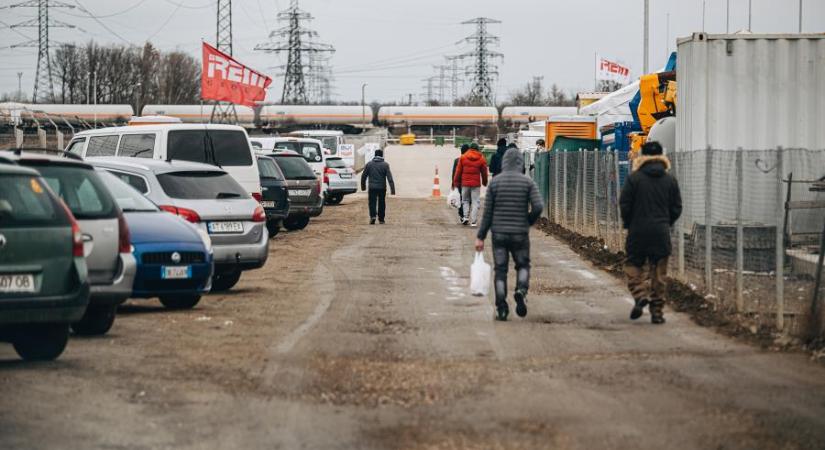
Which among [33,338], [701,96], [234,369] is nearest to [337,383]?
[234,369]

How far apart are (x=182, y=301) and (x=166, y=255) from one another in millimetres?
846

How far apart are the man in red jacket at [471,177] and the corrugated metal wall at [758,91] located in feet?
30.2

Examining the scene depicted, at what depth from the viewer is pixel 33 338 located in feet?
33.2

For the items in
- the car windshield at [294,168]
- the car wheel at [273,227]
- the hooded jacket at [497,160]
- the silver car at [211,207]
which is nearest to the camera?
the silver car at [211,207]

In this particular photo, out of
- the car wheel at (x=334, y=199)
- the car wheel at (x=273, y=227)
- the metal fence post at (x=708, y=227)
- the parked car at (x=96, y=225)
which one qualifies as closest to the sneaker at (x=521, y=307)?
the metal fence post at (x=708, y=227)

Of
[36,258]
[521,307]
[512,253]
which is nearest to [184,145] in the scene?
[512,253]

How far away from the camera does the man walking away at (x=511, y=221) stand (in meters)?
13.2

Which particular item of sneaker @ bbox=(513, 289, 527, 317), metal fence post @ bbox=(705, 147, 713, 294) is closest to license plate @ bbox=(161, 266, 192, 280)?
sneaker @ bbox=(513, 289, 527, 317)

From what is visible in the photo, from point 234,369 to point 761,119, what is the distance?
1147cm

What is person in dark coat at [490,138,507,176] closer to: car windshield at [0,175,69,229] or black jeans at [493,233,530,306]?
black jeans at [493,233,530,306]

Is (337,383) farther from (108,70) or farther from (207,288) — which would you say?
(108,70)

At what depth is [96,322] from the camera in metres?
11.8

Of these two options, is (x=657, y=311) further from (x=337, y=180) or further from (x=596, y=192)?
(x=337, y=180)

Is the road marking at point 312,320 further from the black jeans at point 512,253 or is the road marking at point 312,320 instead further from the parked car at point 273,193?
the parked car at point 273,193
